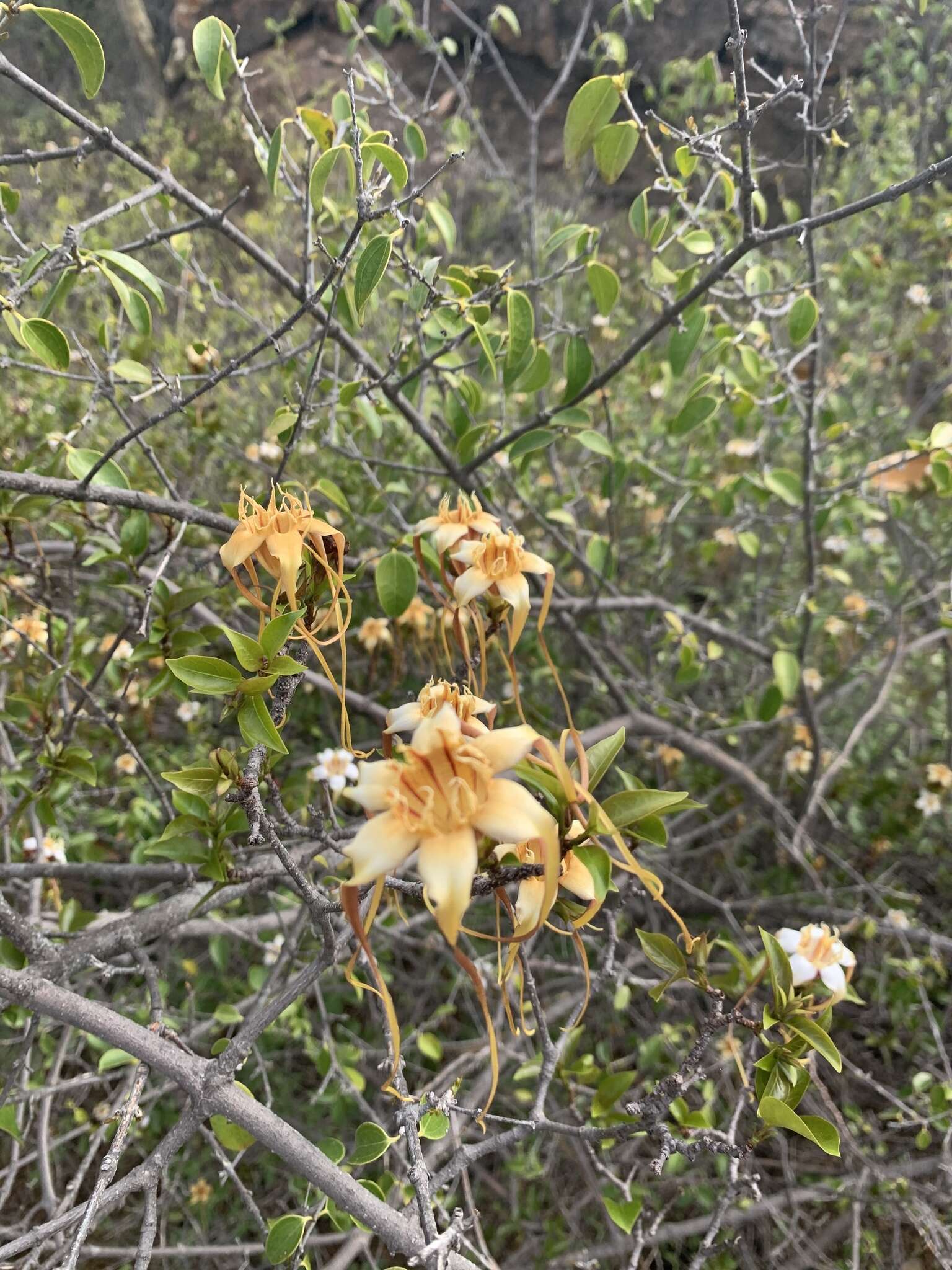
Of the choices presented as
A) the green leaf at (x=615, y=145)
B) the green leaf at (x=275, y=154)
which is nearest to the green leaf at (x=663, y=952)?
the green leaf at (x=615, y=145)

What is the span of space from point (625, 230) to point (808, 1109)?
4335mm

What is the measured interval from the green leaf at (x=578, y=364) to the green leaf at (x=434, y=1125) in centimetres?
86

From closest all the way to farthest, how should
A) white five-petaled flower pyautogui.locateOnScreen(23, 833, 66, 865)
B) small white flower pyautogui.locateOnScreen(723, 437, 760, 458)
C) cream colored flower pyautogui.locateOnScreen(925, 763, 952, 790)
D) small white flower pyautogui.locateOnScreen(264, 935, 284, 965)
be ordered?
white five-petaled flower pyautogui.locateOnScreen(23, 833, 66, 865), small white flower pyautogui.locateOnScreen(264, 935, 284, 965), cream colored flower pyautogui.locateOnScreen(925, 763, 952, 790), small white flower pyautogui.locateOnScreen(723, 437, 760, 458)

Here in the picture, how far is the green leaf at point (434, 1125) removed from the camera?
62 cm

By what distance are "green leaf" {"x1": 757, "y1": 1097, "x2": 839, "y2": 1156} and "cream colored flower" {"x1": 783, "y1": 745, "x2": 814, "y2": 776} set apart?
1328mm

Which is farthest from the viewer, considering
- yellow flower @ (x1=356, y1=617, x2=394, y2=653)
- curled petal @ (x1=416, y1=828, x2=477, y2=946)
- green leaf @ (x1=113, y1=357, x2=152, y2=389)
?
yellow flower @ (x1=356, y1=617, x2=394, y2=653)

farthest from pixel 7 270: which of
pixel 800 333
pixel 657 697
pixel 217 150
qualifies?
pixel 217 150

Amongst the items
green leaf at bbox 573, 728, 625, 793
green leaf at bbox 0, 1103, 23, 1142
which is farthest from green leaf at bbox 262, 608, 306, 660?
green leaf at bbox 0, 1103, 23, 1142

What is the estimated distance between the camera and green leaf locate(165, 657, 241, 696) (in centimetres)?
57

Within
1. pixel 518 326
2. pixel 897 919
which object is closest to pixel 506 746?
pixel 518 326

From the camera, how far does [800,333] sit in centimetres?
103

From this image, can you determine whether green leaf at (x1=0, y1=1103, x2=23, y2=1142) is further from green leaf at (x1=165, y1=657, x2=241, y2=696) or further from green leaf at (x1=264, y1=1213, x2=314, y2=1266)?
green leaf at (x1=165, y1=657, x2=241, y2=696)

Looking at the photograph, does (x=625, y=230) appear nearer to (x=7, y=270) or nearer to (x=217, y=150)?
(x=217, y=150)

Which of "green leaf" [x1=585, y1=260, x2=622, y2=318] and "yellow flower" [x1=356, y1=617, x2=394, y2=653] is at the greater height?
"green leaf" [x1=585, y1=260, x2=622, y2=318]
